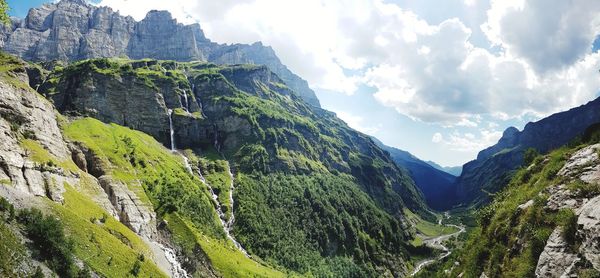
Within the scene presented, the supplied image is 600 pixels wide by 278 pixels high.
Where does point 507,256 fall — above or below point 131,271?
above

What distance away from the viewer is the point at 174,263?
120m

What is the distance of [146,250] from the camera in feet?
354

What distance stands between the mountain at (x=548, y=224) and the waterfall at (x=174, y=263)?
285 ft

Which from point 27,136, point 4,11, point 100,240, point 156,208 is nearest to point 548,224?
point 4,11

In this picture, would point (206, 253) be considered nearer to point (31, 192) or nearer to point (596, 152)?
point (31, 192)

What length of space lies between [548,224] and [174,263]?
10821 centimetres

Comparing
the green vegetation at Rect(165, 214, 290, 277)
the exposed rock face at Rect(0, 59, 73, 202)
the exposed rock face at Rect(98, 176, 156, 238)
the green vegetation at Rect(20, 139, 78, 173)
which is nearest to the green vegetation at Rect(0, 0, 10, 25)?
the exposed rock face at Rect(0, 59, 73, 202)

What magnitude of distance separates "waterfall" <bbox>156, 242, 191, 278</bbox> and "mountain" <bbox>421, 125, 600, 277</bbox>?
8683cm

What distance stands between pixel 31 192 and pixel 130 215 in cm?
3704

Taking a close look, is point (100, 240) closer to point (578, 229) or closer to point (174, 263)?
point (174, 263)

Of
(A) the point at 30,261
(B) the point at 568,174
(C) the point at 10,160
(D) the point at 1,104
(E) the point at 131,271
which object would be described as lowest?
(E) the point at 131,271

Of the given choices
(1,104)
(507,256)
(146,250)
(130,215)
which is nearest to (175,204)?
(130,215)

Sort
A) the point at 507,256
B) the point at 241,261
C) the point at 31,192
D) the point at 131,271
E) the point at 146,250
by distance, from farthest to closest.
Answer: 1. the point at 241,261
2. the point at 146,250
3. the point at 31,192
4. the point at 131,271
5. the point at 507,256

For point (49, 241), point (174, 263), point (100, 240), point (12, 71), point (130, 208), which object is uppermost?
point (12, 71)
